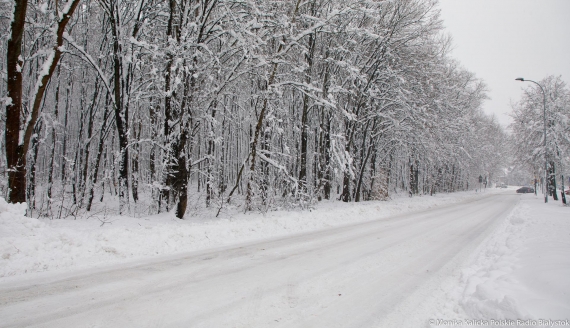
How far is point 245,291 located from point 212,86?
10.1 m

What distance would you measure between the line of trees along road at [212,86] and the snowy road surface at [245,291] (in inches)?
198

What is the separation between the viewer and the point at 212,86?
12.8 m

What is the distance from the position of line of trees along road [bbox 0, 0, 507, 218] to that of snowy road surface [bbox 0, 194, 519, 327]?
503 cm

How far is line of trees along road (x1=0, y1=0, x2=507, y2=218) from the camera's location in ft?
35.3

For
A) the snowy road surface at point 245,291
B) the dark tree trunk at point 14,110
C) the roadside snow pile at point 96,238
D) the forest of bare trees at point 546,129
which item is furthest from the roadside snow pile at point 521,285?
the forest of bare trees at point 546,129

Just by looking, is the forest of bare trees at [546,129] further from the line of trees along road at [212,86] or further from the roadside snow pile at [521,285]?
the roadside snow pile at [521,285]

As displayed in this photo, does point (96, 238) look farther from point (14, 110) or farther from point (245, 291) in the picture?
point (245, 291)

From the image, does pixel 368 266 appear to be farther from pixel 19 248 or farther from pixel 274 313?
pixel 19 248

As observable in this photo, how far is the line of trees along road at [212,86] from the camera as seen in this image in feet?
35.3

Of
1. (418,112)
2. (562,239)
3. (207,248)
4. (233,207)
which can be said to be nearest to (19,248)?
(207,248)

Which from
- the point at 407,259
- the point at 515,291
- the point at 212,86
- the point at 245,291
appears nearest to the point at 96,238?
the point at 245,291

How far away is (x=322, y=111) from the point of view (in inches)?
772

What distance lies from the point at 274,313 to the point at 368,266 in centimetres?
300

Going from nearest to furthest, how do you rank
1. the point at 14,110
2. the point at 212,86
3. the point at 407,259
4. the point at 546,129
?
the point at 407,259
the point at 14,110
the point at 212,86
the point at 546,129
